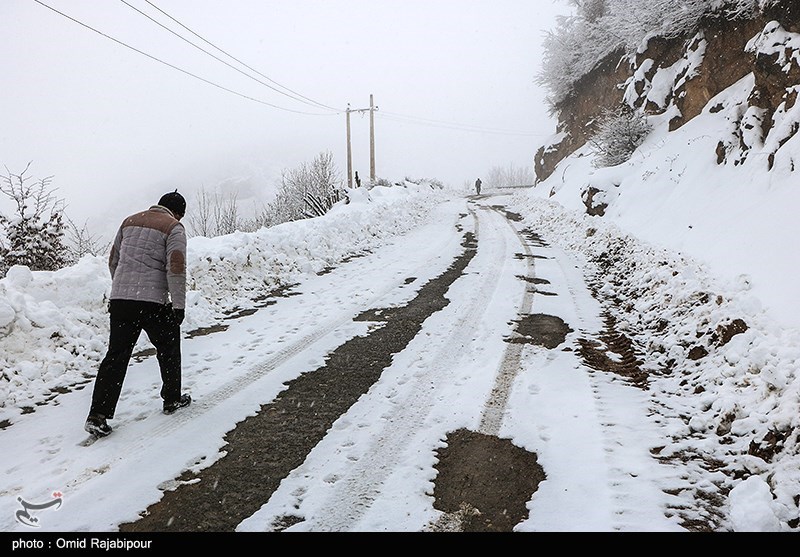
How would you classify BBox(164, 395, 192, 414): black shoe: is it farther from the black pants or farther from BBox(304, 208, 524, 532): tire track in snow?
BBox(304, 208, 524, 532): tire track in snow

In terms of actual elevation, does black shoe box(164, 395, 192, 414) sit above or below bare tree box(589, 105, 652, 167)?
below

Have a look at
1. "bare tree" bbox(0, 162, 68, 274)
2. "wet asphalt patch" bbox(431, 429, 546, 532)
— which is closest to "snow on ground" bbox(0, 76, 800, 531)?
"wet asphalt patch" bbox(431, 429, 546, 532)

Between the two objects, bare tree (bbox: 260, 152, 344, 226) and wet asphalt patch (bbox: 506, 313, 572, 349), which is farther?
bare tree (bbox: 260, 152, 344, 226)

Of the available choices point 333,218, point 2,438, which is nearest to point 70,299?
point 2,438

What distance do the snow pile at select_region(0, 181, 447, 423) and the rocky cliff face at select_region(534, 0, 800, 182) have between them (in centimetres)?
916

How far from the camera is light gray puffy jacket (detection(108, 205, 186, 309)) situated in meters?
4.07

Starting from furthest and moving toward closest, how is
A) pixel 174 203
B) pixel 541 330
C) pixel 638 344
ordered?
pixel 541 330
pixel 638 344
pixel 174 203

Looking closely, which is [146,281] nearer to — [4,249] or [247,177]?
[4,249]

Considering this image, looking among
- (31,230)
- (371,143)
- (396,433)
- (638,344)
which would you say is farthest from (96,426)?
(371,143)

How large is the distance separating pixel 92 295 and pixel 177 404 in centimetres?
303

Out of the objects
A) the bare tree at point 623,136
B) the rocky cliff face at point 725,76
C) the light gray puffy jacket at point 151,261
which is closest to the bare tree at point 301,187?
the rocky cliff face at point 725,76

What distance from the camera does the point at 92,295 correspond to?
242 inches

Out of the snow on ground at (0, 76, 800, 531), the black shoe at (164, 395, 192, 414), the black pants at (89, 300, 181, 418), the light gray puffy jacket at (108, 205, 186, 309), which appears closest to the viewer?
the snow on ground at (0, 76, 800, 531)

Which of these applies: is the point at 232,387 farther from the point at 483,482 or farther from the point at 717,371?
the point at 717,371
